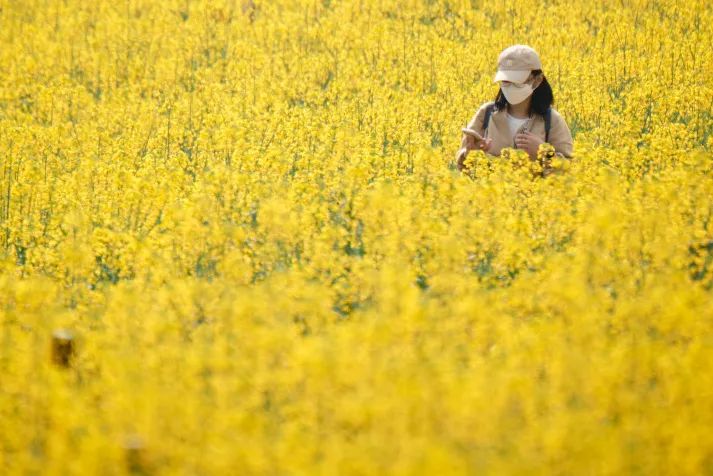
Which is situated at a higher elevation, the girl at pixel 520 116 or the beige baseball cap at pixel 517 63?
the beige baseball cap at pixel 517 63

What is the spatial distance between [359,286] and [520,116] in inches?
90.5

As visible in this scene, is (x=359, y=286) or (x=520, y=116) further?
(x=520, y=116)

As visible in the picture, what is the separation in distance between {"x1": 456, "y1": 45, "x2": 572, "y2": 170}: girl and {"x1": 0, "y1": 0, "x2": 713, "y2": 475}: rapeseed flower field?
17 cm

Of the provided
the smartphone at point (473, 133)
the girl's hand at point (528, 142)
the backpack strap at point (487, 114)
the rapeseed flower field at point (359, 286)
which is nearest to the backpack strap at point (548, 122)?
the girl's hand at point (528, 142)

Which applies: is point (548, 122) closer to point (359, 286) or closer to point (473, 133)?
point (473, 133)

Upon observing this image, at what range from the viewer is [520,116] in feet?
19.9

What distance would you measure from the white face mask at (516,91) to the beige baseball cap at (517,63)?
0.09m

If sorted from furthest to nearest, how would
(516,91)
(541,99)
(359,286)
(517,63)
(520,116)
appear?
(520,116) < (541,99) < (516,91) < (517,63) < (359,286)

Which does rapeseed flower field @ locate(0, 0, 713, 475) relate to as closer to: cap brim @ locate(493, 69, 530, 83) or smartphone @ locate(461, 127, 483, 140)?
smartphone @ locate(461, 127, 483, 140)

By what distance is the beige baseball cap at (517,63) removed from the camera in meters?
5.59

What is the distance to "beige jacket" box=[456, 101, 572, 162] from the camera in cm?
597

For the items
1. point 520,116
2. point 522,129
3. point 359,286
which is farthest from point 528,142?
point 359,286

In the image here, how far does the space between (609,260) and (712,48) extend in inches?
257

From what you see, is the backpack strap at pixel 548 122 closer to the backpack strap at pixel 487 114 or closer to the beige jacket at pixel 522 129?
the beige jacket at pixel 522 129
